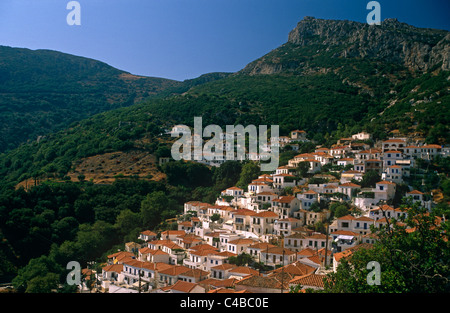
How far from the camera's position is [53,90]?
114 m

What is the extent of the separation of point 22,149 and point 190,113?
28620 millimetres

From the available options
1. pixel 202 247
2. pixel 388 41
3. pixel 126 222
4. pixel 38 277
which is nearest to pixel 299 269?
pixel 202 247

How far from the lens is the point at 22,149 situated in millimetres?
63219

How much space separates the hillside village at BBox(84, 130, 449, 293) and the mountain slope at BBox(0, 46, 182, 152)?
5937 centimetres

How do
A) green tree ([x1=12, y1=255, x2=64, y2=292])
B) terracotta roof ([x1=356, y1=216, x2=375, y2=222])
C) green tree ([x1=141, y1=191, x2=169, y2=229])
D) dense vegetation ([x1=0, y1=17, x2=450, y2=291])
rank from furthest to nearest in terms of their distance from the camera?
green tree ([x1=141, y1=191, x2=169, y2=229]) < dense vegetation ([x1=0, y1=17, x2=450, y2=291]) < terracotta roof ([x1=356, y1=216, x2=375, y2=222]) < green tree ([x1=12, y1=255, x2=64, y2=292])

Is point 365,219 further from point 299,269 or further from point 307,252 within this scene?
point 299,269

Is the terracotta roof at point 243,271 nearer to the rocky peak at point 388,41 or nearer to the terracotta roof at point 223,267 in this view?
the terracotta roof at point 223,267

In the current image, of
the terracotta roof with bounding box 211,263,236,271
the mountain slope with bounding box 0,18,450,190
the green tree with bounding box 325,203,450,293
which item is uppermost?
the mountain slope with bounding box 0,18,450,190

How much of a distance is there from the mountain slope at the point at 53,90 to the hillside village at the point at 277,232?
59.4 m

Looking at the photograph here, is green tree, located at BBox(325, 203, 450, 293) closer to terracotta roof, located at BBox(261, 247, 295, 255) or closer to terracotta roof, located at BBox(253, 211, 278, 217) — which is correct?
terracotta roof, located at BBox(261, 247, 295, 255)

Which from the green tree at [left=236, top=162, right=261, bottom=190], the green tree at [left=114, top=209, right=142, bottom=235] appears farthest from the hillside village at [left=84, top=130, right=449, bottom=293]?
the green tree at [left=114, top=209, right=142, bottom=235]

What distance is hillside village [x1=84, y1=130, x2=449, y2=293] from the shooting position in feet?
66.8

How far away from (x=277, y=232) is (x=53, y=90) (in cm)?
10593

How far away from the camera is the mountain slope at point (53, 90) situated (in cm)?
8556
